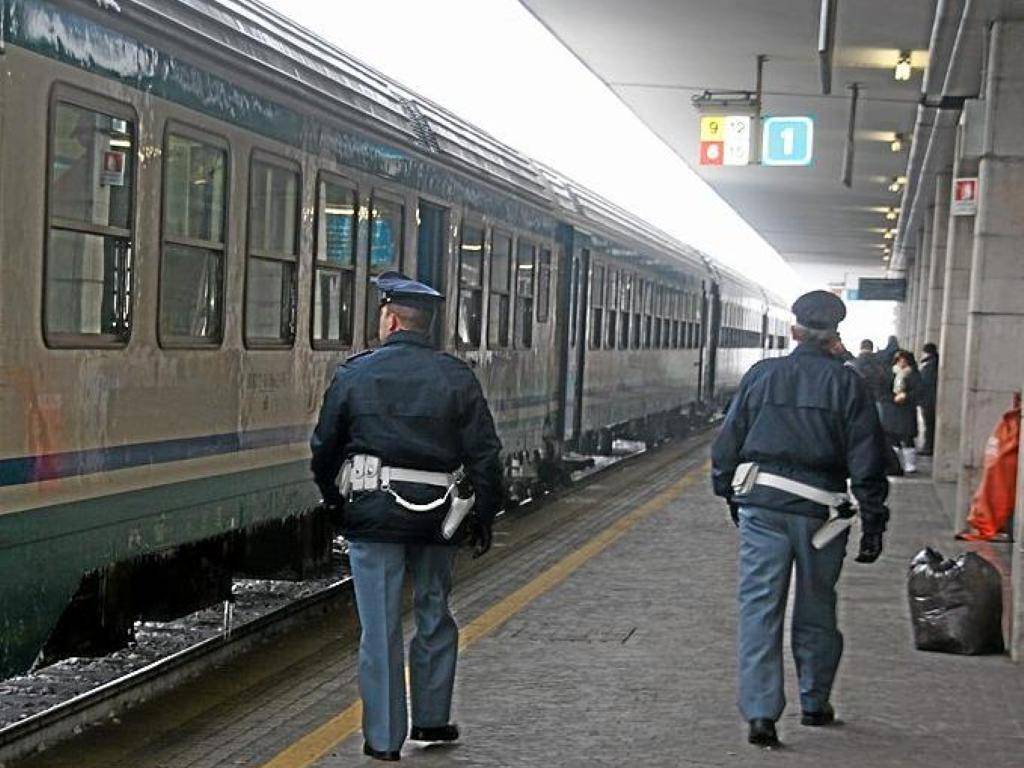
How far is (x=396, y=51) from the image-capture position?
29.1 m

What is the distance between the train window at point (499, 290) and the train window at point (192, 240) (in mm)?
6194

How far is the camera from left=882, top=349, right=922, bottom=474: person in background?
23031 millimetres

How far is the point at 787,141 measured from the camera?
2403 cm

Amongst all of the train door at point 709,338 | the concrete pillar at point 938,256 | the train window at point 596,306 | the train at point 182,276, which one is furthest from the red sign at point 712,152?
the train at point 182,276

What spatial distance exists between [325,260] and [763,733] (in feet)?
14.2

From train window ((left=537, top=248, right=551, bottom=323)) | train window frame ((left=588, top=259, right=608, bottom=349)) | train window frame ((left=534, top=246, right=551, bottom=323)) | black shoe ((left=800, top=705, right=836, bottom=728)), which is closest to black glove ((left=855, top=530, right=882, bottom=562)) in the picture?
black shoe ((left=800, top=705, right=836, bottom=728))

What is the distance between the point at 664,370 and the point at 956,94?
8.91 meters

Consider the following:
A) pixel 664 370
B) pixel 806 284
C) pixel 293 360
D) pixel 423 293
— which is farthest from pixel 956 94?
pixel 806 284

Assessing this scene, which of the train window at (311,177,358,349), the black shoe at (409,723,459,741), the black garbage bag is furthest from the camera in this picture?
the train window at (311,177,358,349)

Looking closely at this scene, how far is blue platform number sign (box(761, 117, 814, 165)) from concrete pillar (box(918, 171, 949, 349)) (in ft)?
15.9

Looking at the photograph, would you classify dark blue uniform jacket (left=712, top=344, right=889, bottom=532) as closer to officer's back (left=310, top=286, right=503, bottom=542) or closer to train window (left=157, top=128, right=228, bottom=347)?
officer's back (left=310, top=286, right=503, bottom=542)

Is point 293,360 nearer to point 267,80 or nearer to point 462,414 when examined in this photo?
point 267,80

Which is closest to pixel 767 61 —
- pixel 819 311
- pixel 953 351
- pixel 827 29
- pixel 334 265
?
pixel 953 351

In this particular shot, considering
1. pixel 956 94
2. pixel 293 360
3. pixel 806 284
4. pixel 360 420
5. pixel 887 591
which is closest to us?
pixel 360 420
